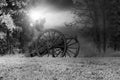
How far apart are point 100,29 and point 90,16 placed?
7.51ft

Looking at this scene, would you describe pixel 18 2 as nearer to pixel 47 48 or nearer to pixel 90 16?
pixel 47 48

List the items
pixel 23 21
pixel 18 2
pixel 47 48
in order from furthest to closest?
pixel 23 21 < pixel 18 2 < pixel 47 48

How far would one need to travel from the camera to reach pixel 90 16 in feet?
90.0

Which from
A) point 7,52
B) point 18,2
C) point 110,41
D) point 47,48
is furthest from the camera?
point 110,41

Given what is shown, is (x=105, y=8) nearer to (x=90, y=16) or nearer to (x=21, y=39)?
(x=90, y=16)

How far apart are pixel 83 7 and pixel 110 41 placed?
599 centimetres

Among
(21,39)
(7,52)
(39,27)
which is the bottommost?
(7,52)

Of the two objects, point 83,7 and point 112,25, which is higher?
point 83,7

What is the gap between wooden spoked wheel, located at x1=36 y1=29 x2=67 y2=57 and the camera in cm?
1645

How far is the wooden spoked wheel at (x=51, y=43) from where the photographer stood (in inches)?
648

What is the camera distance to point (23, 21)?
24.7 meters

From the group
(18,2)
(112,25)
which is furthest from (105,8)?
(18,2)

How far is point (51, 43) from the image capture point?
16.5m

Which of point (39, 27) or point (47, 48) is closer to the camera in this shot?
point (47, 48)
